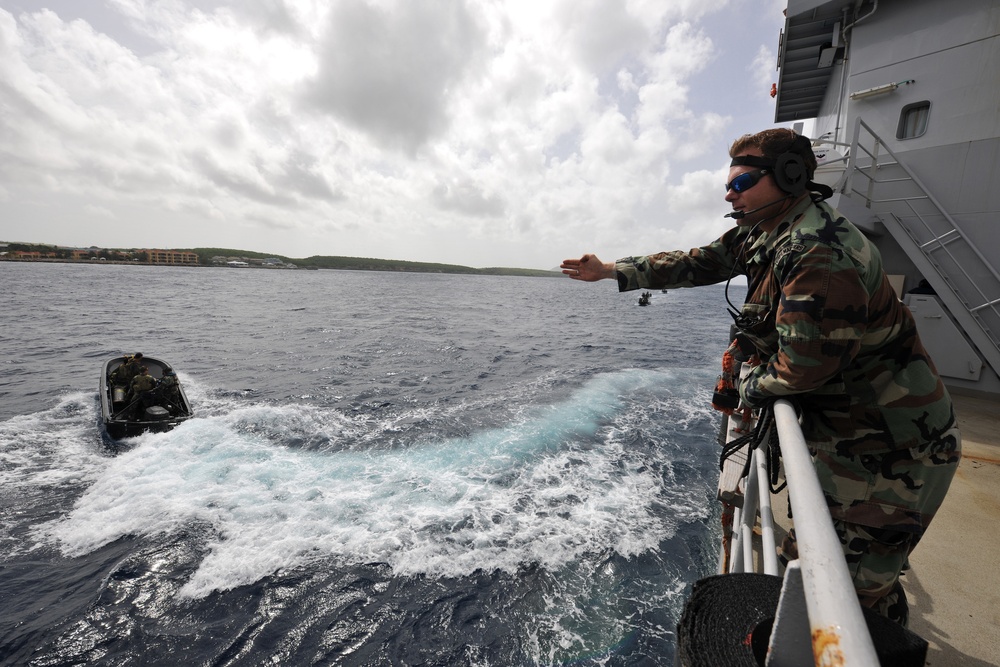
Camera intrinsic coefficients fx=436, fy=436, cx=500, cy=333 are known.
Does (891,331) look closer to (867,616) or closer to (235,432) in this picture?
(867,616)

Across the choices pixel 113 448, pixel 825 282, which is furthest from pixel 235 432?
pixel 825 282

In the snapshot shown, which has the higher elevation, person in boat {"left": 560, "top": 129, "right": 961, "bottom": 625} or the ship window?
the ship window

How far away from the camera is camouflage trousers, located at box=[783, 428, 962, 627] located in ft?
6.51

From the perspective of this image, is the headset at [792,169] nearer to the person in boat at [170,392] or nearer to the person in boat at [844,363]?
the person in boat at [844,363]

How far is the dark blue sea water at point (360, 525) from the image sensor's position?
5305mm

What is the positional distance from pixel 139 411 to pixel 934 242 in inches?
750

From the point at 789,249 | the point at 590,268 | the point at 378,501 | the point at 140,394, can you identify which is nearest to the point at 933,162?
the point at 590,268

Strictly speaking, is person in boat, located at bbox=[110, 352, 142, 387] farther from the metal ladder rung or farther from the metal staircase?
the metal ladder rung

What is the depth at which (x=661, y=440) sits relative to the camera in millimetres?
10852

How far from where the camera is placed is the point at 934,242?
905 cm

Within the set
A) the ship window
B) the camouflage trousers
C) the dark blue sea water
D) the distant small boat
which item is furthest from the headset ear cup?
the distant small boat

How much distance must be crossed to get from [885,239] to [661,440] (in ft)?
23.3

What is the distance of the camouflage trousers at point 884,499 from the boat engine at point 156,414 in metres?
14.0

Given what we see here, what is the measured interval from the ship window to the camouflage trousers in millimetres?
11688
